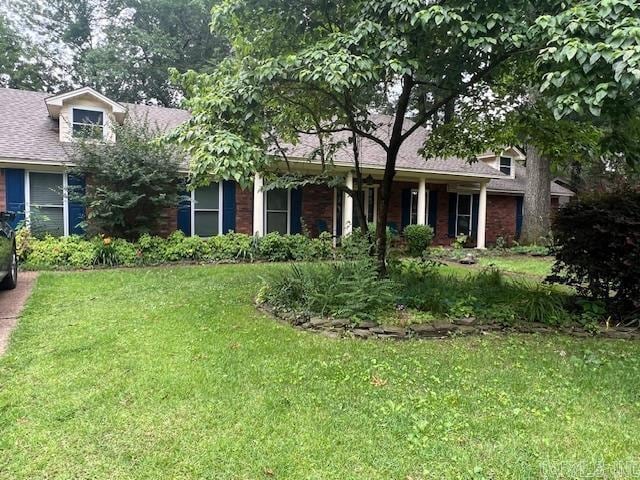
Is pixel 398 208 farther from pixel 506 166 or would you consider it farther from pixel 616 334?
pixel 616 334

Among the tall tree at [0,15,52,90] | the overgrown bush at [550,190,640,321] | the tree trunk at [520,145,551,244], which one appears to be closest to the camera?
the overgrown bush at [550,190,640,321]

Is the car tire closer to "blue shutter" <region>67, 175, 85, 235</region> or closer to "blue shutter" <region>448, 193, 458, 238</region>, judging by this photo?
"blue shutter" <region>67, 175, 85, 235</region>

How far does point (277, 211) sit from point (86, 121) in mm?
5938

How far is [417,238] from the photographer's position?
46.0ft

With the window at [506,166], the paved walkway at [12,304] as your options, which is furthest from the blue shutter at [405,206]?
the paved walkway at [12,304]

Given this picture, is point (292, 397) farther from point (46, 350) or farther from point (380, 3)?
point (380, 3)

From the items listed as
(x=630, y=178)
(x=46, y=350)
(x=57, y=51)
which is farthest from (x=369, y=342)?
(x=57, y=51)

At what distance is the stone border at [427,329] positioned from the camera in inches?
207

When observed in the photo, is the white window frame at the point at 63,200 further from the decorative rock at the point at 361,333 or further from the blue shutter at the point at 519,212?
the blue shutter at the point at 519,212

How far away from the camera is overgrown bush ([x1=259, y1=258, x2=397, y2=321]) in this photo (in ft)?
18.5

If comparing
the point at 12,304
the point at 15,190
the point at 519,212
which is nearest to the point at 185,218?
the point at 15,190

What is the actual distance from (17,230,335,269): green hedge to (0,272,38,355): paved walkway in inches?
47.0

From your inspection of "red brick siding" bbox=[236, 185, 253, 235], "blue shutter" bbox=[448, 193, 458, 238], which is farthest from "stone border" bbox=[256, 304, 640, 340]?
"blue shutter" bbox=[448, 193, 458, 238]

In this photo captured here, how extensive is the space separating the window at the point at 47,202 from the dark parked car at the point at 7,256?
3851mm
